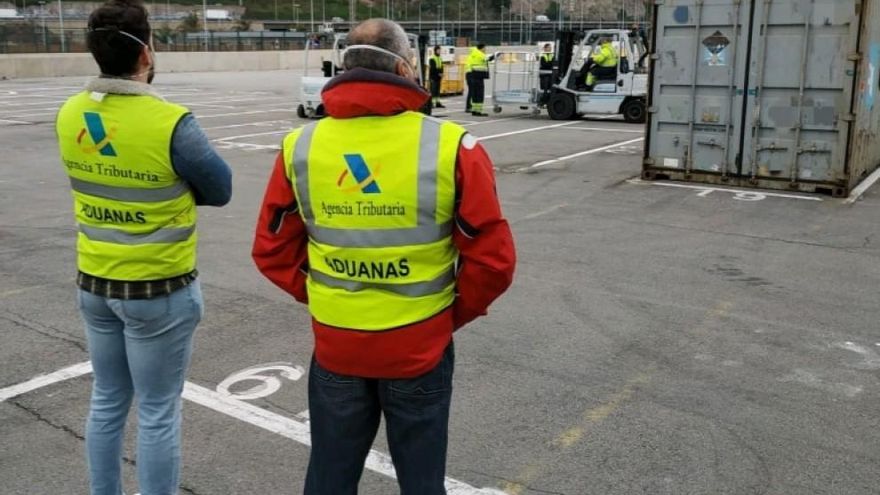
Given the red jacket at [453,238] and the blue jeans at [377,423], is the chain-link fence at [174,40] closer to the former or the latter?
the red jacket at [453,238]

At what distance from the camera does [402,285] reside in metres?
2.52

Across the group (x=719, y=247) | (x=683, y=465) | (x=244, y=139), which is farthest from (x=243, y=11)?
(x=683, y=465)

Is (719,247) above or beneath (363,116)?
beneath

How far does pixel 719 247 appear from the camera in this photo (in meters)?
8.55

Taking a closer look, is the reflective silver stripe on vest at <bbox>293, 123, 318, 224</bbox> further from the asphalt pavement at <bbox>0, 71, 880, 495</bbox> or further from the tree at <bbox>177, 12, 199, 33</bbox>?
the tree at <bbox>177, 12, 199, 33</bbox>

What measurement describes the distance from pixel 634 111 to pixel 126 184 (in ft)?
63.5

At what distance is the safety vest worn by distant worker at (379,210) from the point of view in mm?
2453

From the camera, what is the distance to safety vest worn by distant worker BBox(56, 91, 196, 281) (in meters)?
2.99

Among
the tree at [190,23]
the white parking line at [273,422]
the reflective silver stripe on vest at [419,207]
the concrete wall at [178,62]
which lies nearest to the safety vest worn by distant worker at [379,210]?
the reflective silver stripe on vest at [419,207]

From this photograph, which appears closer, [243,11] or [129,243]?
[129,243]

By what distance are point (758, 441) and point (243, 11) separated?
6636 centimetres

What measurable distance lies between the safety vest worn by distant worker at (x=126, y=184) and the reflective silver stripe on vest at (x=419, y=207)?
2.33 ft

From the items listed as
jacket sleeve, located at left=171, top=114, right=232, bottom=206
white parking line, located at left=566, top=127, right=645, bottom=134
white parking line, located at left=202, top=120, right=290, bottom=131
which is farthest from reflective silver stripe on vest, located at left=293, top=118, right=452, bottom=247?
white parking line, located at left=202, top=120, right=290, bottom=131

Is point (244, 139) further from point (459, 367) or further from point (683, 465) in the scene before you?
point (683, 465)
